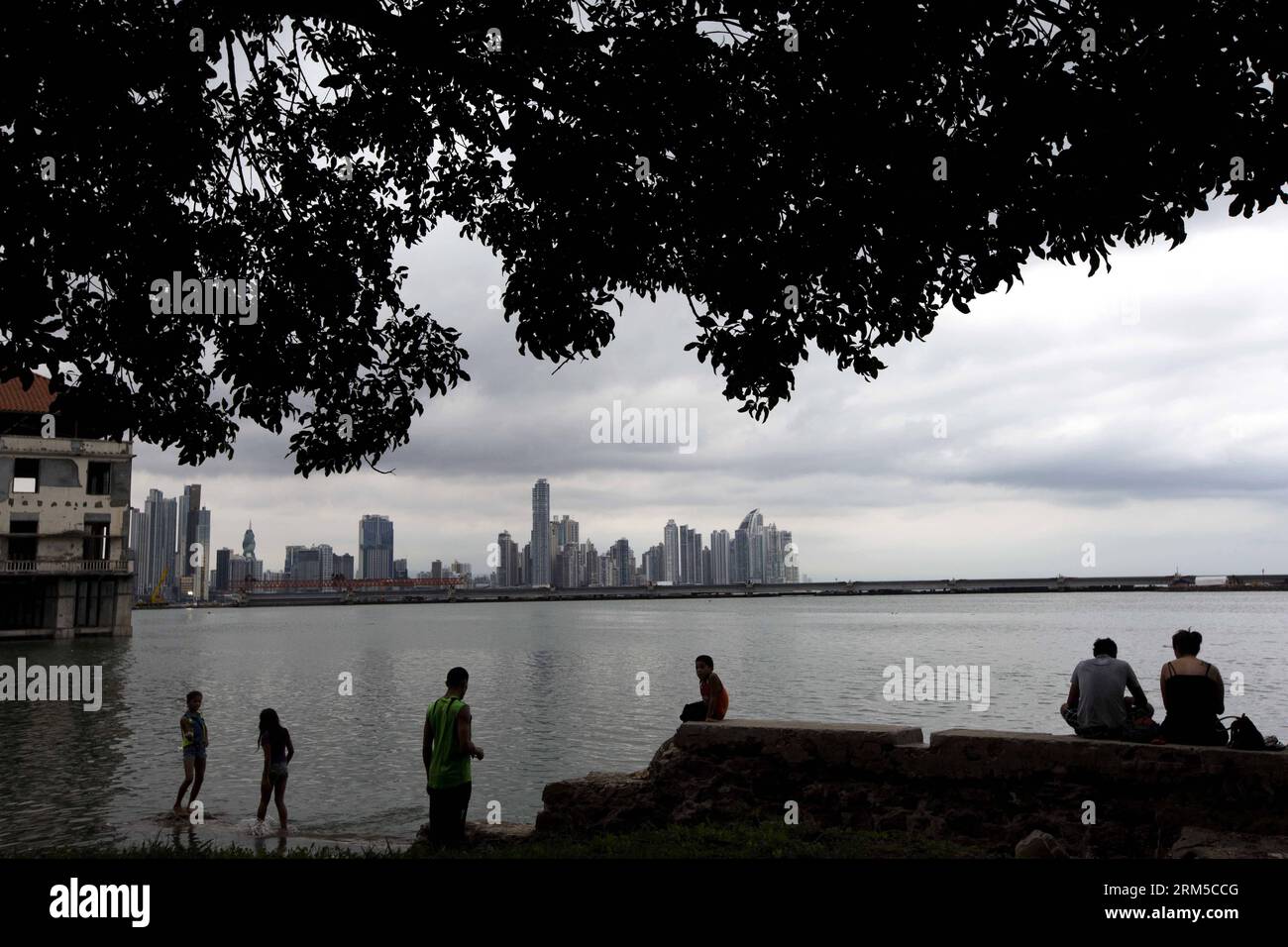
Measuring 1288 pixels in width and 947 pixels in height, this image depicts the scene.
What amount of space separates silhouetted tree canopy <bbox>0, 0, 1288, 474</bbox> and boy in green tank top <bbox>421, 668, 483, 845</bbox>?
3068 millimetres

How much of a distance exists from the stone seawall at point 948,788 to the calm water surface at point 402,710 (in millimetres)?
4378

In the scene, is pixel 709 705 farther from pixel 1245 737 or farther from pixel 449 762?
pixel 1245 737

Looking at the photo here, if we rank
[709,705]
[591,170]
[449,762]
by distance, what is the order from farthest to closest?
[709,705] < [449,762] < [591,170]

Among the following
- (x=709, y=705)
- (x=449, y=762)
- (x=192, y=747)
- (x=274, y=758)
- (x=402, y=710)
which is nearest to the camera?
(x=449, y=762)

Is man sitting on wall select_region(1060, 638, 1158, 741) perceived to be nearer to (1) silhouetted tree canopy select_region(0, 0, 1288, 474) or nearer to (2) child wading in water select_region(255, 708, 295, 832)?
(1) silhouetted tree canopy select_region(0, 0, 1288, 474)

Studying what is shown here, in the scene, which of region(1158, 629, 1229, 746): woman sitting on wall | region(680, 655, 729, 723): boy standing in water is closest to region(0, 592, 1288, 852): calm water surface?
region(680, 655, 729, 723): boy standing in water

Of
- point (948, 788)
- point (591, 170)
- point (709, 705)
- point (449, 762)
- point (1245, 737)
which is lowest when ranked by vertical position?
point (948, 788)

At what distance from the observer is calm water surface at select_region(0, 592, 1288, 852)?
18.7 m

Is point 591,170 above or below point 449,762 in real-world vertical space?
above

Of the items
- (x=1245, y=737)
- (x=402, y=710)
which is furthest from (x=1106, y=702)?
(x=402, y=710)

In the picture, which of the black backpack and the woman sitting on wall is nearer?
the black backpack

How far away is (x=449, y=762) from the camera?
407 inches

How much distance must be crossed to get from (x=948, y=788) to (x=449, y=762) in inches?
208

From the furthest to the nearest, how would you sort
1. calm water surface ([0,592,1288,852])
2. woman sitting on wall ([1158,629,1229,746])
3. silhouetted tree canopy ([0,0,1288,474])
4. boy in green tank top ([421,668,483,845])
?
calm water surface ([0,592,1288,852]) → boy in green tank top ([421,668,483,845]) → woman sitting on wall ([1158,629,1229,746]) → silhouetted tree canopy ([0,0,1288,474])
